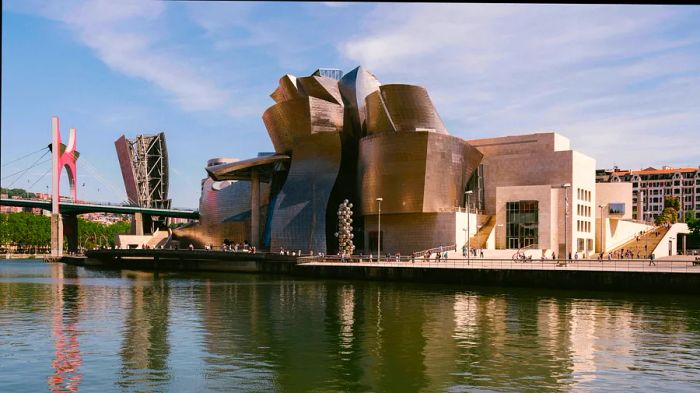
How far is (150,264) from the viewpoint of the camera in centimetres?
8475

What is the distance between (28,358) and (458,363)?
12954mm

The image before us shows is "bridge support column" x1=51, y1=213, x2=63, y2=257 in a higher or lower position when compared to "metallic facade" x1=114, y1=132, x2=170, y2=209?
lower

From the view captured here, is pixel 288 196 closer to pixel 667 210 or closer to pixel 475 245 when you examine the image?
pixel 475 245

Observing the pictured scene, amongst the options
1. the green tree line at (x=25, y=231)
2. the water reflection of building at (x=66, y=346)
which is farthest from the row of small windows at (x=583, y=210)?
the green tree line at (x=25, y=231)

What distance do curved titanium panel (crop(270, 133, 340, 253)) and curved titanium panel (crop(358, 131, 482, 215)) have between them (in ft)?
19.0

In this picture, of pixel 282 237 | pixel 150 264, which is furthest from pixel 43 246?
pixel 282 237

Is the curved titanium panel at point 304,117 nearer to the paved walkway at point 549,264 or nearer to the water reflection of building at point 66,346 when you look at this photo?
the paved walkway at point 549,264

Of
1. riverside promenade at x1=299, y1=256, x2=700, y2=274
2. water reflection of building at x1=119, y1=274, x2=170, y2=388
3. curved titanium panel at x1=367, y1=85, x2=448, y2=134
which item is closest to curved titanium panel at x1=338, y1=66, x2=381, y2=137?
curved titanium panel at x1=367, y1=85, x2=448, y2=134

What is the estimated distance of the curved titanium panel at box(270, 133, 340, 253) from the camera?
248 ft

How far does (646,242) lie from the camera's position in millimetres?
80750

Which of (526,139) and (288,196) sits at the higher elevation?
(526,139)

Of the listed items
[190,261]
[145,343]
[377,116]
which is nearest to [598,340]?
[145,343]

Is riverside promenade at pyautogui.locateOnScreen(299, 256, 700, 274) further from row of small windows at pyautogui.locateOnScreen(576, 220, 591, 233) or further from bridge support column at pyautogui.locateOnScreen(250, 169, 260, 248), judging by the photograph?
bridge support column at pyautogui.locateOnScreen(250, 169, 260, 248)

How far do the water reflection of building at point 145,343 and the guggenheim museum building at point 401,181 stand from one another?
32209 millimetres
